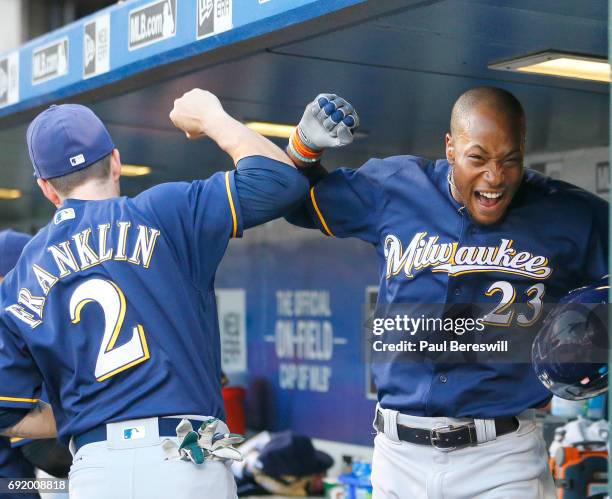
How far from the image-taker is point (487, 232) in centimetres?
301

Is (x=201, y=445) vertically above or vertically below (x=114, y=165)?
below

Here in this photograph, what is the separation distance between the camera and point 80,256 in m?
2.75

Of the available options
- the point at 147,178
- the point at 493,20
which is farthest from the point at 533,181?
the point at 147,178

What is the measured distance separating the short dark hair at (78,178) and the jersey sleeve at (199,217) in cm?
16

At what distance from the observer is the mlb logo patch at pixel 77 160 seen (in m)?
2.86

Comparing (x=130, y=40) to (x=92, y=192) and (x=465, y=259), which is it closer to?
(x=92, y=192)

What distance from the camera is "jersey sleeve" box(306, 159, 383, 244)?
3168mm

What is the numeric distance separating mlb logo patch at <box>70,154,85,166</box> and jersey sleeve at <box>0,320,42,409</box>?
0.46m

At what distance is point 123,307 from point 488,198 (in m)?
1.04

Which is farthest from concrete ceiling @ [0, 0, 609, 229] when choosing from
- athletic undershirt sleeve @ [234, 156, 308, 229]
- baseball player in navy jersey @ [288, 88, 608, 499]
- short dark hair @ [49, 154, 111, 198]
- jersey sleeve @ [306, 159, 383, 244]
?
short dark hair @ [49, 154, 111, 198]

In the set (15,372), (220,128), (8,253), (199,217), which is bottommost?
(15,372)

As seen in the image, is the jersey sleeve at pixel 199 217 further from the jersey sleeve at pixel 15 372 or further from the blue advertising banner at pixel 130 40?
the blue advertising banner at pixel 130 40

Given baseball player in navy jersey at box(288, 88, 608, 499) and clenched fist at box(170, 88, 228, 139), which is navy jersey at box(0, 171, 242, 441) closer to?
clenched fist at box(170, 88, 228, 139)

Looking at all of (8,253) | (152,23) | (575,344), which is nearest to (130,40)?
(152,23)
